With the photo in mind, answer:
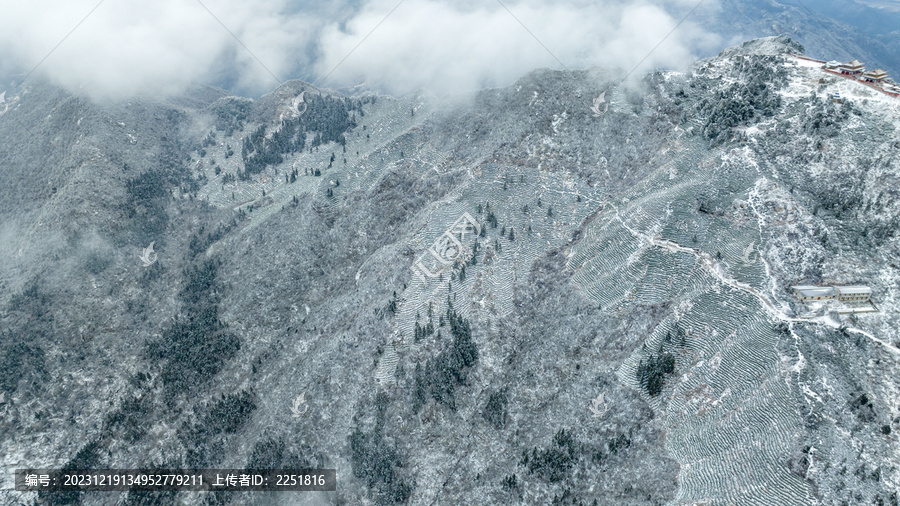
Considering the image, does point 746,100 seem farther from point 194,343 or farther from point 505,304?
point 194,343

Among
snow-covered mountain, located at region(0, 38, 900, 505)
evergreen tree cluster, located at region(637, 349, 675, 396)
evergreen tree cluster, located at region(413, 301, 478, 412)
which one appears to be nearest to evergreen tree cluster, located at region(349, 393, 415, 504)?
snow-covered mountain, located at region(0, 38, 900, 505)

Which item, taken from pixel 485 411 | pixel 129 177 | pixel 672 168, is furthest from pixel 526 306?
pixel 129 177

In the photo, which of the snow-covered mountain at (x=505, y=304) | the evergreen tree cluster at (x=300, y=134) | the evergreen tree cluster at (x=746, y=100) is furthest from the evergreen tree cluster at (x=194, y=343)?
the evergreen tree cluster at (x=746, y=100)

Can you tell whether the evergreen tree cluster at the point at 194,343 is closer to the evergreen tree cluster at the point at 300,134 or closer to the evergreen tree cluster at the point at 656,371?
the evergreen tree cluster at the point at 300,134

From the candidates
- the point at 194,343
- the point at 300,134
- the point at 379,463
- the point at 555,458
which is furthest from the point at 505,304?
the point at 300,134

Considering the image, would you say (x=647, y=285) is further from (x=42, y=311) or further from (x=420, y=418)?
(x=42, y=311)

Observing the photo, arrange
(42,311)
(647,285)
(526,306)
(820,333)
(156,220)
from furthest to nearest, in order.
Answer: (156,220)
(42,311)
(526,306)
(647,285)
(820,333)

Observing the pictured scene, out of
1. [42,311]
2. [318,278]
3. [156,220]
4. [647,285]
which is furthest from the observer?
[156,220]
